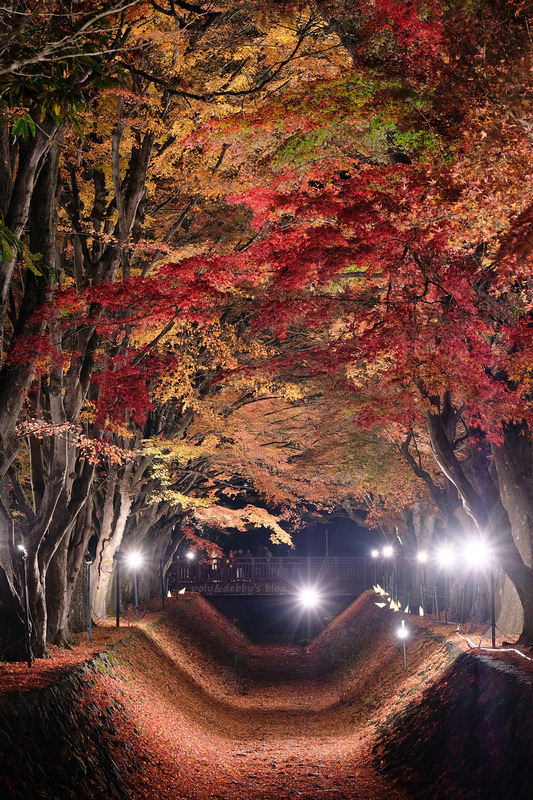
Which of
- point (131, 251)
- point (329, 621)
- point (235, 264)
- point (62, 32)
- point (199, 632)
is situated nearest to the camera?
point (62, 32)

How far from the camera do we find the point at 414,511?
89.7 feet

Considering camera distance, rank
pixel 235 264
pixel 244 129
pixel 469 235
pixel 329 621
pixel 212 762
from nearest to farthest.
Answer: pixel 469 235 → pixel 244 129 → pixel 212 762 → pixel 235 264 → pixel 329 621

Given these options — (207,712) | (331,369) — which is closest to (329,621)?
(207,712)

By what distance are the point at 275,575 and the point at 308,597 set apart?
245 centimetres

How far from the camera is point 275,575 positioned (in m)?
42.0

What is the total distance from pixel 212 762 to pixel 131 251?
967 cm

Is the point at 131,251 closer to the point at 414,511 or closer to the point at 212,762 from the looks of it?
the point at 212,762

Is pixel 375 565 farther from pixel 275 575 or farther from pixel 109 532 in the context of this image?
pixel 109 532

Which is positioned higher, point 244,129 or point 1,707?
point 244,129

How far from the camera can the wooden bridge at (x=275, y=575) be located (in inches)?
1597

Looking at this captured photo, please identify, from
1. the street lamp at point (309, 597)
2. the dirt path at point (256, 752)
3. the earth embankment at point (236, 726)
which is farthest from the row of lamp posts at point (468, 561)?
the street lamp at point (309, 597)

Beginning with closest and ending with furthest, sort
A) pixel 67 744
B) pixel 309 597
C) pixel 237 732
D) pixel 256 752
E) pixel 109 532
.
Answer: pixel 67 744 < pixel 256 752 < pixel 237 732 < pixel 109 532 < pixel 309 597

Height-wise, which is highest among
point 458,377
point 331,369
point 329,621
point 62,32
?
point 62,32

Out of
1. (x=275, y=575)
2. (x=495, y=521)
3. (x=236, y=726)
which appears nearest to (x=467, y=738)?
(x=495, y=521)
